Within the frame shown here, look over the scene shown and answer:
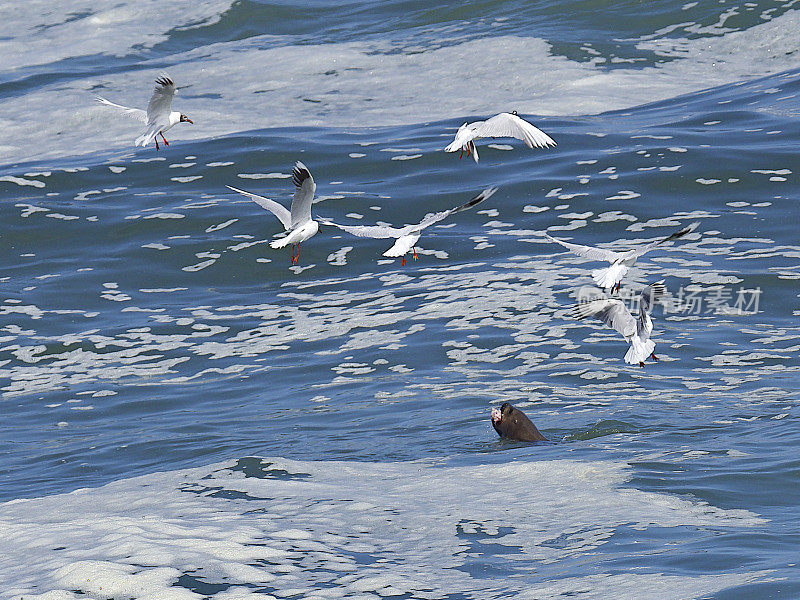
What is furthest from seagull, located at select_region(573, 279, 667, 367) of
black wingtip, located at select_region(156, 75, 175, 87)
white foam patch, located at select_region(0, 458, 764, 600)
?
black wingtip, located at select_region(156, 75, 175, 87)

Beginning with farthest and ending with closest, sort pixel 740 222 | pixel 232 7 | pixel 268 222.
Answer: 1. pixel 232 7
2. pixel 268 222
3. pixel 740 222

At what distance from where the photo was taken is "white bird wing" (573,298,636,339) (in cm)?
912

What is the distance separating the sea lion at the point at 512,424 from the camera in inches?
378

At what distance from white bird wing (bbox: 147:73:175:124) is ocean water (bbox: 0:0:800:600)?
9.13 ft

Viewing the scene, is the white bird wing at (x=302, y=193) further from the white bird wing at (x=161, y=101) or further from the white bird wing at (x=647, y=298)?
the white bird wing at (x=647, y=298)

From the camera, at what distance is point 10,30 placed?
97.0 ft

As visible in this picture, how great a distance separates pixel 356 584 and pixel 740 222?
11658 millimetres

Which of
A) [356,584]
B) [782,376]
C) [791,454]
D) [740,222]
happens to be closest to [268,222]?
[740,222]

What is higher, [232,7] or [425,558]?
[232,7]

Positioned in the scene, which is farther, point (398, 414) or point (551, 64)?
point (551, 64)

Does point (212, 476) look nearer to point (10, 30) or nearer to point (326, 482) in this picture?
point (326, 482)

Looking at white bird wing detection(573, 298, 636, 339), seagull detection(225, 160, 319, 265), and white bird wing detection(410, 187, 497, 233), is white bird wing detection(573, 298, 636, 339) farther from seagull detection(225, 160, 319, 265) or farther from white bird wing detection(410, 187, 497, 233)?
seagull detection(225, 160, 319, 265)

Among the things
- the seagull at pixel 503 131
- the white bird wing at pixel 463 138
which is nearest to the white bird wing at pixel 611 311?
the seagull at pixel 503 131

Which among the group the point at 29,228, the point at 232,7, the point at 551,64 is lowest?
the point at 29,228
